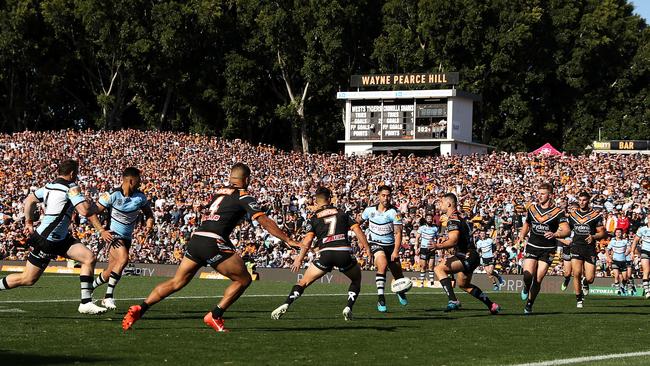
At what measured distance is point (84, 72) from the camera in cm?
8738

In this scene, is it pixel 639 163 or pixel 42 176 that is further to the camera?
pixel 42 176

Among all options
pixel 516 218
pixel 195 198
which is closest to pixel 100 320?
pixel 516 218

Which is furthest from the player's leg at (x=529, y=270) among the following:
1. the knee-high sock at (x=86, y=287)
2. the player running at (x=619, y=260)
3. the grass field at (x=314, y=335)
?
the player running at (x=619, y=260)

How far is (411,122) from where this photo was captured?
6250cm

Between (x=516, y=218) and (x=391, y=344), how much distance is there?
27026 millimetres

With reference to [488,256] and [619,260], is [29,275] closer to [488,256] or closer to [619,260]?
[619,260]

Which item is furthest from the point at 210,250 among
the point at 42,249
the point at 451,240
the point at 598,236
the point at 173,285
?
the point at 598,236

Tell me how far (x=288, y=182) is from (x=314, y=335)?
122 ft

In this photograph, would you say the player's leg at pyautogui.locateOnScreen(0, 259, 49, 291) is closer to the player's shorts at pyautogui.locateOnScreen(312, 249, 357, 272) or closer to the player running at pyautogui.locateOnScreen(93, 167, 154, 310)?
the player running at pyautogui.locateOnScreen(93, 167, 154, 310)

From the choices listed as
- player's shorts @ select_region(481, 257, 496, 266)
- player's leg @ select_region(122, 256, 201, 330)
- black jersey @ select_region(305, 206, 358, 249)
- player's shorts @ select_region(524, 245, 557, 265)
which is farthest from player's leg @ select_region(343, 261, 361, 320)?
player's shorts @ select_region(481, 257, 496, 266)

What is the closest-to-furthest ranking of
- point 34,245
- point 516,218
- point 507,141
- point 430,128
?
point 34,245 → point 516,218 → point 430,128 → point 507,141

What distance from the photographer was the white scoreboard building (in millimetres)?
62031

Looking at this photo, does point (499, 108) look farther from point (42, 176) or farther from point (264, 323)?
point (264, 323)

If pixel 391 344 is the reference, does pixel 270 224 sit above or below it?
above
